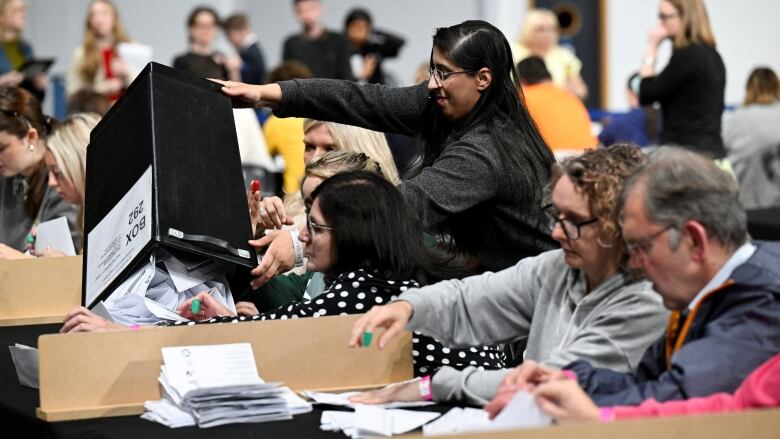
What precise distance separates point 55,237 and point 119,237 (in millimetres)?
1051

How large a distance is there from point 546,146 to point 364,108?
513 mm

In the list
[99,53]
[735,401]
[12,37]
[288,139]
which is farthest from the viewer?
[12,37]

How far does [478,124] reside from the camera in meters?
2.98

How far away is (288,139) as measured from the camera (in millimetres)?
6480

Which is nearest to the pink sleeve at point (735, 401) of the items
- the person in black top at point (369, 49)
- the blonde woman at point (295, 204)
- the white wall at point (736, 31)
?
the blonde woman at point (295, 204)

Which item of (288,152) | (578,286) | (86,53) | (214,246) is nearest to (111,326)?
(214,246)

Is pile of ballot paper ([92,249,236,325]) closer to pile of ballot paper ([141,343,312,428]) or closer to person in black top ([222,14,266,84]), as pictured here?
pile of ballot paper ([141,343,312,428])

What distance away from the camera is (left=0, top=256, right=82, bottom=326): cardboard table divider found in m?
3.44

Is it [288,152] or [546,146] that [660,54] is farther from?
[546,146]

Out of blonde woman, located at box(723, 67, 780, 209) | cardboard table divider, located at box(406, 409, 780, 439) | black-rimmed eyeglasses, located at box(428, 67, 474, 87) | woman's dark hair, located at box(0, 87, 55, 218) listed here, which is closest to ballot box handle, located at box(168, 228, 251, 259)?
black-rimmed eyeglasses, located at box(428, 67, 474, 87)

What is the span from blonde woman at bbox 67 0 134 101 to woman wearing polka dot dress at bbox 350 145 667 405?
5547mm

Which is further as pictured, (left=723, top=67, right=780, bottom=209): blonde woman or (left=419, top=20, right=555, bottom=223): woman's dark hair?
(left=723, top=67, right=780, bottom=209): blonde woman

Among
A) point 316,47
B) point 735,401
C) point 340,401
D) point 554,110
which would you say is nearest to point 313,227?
point 340,401

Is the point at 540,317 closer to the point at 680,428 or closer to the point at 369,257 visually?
the point at 369,257
